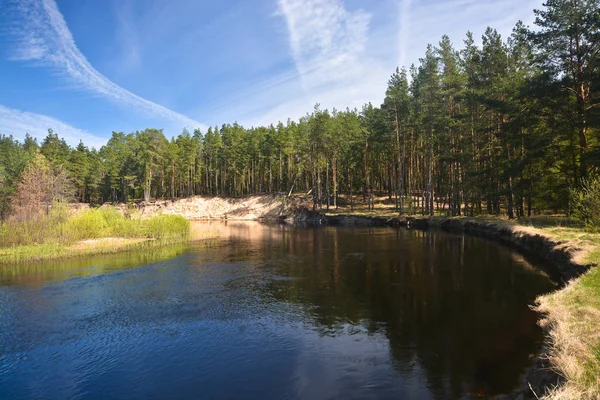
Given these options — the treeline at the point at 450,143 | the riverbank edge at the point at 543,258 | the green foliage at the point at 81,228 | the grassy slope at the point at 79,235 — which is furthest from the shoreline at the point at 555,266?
the treeline at the point at 450,143

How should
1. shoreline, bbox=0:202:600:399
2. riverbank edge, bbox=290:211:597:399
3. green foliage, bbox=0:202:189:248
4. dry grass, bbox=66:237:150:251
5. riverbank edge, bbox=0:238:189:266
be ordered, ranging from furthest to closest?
1. dry grass, bbox=66:237:150:251
2. green foliage, bbox=0:202:189:248
3. riverbank edge, bbox=0:238:189:266
4. riverbank edge, bbox=290:211:597:399
5. shoreline, bbox=0:202:600:399

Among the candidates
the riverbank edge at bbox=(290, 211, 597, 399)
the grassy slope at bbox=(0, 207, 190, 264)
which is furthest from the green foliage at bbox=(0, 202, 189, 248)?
the riverbank edge at bbox=(290, 211, 597, 399)

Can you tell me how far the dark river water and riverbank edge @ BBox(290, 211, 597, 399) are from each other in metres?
0.72

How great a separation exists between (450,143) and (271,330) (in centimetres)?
4715

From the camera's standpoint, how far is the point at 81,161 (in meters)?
106

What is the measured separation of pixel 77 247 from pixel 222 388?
30.0m

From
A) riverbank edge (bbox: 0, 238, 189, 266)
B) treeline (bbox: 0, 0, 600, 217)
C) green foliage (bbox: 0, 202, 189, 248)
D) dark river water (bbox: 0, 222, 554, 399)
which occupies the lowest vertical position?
dark river water (bbox: 0, 222, 554, 399)

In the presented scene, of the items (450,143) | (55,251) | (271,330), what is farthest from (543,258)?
(55,251)

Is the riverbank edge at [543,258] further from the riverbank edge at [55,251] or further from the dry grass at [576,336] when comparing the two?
the riverbank edge at [55,251]

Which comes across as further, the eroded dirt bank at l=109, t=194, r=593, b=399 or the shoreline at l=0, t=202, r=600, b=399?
the eroded dirt bank at l=109, t=194, r=593, b=399

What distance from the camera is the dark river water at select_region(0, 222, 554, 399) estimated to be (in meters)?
9.55

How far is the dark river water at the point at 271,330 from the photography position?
31.3ft

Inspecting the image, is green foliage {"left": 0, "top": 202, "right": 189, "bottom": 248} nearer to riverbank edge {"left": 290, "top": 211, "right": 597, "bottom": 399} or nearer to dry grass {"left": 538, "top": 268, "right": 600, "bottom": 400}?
riverbank edge {"left": 290, "top": 211, "right": 597, "bottom": 399}

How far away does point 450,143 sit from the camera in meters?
51.8
